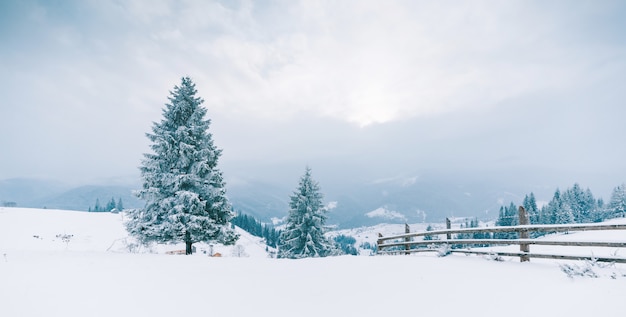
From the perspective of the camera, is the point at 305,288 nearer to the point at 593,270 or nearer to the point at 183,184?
the point at 593,270

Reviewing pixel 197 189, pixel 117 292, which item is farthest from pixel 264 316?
pixel 197 189

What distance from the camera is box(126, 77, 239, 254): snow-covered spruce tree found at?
704 inches

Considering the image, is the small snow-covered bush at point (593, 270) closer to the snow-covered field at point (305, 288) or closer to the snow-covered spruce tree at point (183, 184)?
the snow-covered field at point (305, 288)

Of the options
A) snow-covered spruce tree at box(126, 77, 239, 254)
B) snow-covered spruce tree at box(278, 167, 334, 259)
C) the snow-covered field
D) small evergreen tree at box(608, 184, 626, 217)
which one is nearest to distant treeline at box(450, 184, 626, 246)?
small evergreen tree at box(608, 184, 626, 217)

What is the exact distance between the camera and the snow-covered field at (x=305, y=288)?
7.11 m

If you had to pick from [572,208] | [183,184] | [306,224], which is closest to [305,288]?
[183,184]

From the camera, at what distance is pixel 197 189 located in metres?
19.1

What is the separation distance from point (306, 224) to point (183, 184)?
14.3 m

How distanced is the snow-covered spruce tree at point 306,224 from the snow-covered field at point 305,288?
1801 cm

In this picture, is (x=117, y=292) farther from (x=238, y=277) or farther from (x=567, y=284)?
(x=567, y=284)

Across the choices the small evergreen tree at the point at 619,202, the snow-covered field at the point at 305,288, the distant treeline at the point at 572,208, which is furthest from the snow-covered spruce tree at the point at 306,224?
the small evergreen tree at the point at 619,202

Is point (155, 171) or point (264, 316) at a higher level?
point (155, 171)

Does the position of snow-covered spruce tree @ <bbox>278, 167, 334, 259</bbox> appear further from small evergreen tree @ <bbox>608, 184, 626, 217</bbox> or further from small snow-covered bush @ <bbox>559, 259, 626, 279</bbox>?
small evergreen tree @ <bbox>608, 184, 626, 217</bbox>

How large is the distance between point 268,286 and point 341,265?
3.36 meters
